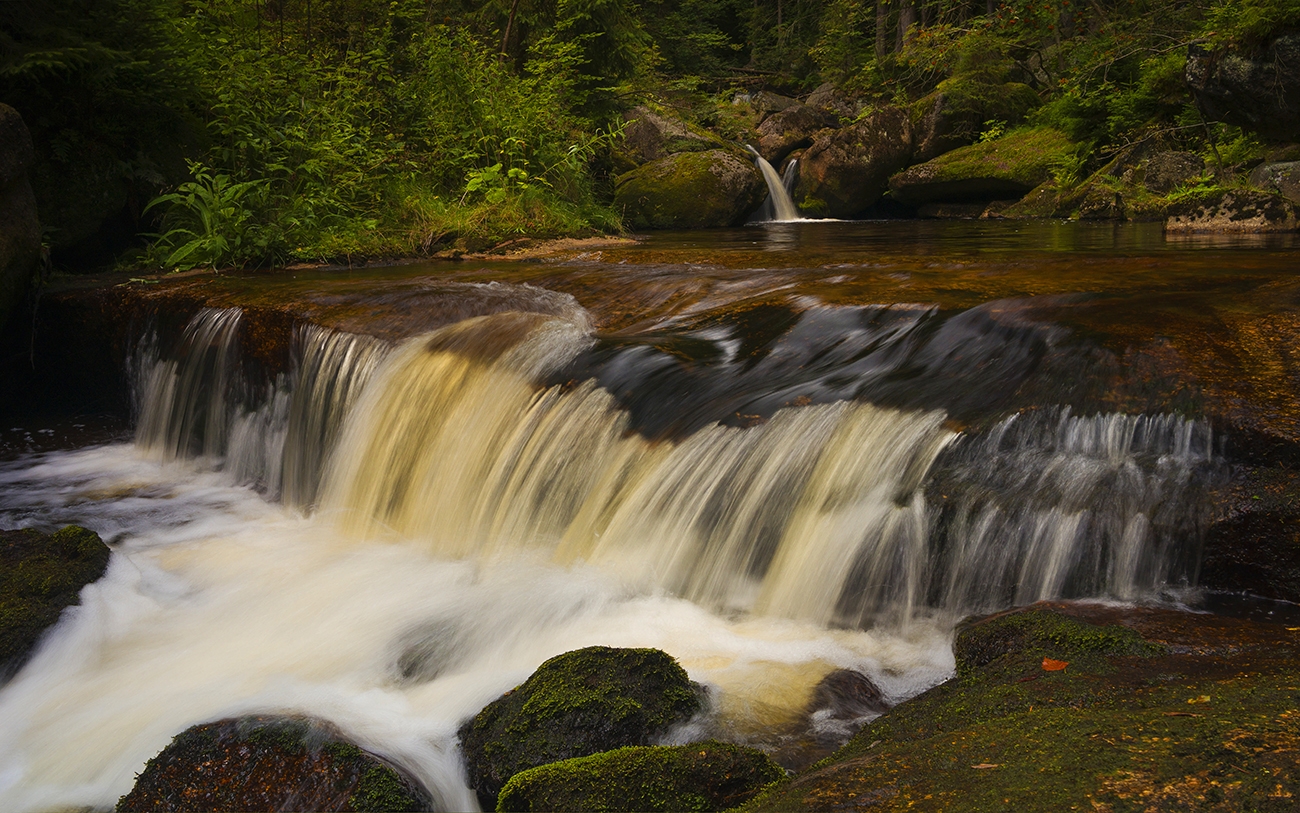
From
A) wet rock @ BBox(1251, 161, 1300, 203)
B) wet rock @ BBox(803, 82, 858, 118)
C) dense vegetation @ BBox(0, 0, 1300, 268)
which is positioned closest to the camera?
dense vegetation @ BBox(0, 0, 1300, 268)

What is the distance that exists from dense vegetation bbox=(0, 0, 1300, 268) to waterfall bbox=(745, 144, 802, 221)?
264 cm

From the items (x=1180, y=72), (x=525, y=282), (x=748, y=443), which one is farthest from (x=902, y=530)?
(x=1180, y=72)

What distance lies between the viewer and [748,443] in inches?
175

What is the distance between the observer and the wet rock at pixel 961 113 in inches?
720

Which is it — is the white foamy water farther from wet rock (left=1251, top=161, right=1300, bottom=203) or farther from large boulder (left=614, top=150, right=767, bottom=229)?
large boulder (left=614, top=150, right=767, bottom=229)

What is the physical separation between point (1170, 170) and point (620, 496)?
1146cm

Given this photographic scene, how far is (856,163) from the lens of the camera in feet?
57.9

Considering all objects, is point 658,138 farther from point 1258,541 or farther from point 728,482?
point 1258,541

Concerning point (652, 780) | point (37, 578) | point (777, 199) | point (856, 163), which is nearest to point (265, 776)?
point (652, 780)

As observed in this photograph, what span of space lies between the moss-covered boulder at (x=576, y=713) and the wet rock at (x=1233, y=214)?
9.25 metres

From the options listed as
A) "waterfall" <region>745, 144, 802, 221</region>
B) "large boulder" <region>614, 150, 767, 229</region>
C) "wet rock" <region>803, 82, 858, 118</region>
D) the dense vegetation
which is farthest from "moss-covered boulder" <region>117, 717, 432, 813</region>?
"wet rock" <region>803, 82, 858, 118</region>

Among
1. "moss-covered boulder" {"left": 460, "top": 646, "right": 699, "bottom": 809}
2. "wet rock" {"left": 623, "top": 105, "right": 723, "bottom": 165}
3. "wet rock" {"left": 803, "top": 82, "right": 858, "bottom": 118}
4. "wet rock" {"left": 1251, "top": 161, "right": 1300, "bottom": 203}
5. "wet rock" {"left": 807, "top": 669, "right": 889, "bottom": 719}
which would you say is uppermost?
"wet rock" {"left": 803, "top": 82, "right": 858, "bottom": 118}

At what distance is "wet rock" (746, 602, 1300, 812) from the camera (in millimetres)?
1752

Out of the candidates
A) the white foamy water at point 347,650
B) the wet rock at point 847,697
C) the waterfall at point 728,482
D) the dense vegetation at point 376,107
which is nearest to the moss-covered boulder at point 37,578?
the white foamy water at point 347,650
